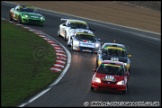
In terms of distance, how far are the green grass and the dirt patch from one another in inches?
589

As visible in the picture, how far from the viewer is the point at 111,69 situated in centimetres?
1961

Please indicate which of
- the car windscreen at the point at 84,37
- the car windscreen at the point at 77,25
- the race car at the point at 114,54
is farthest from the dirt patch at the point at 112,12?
the race car at the point at 114,54

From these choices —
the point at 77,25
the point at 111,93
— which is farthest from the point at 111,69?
the point at 77,25

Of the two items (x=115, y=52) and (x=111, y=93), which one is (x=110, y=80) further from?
(x=115, y=52)

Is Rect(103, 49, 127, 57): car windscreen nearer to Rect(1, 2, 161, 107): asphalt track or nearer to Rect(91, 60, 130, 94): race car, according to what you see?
Rect(1, 2, 161, 107): asphalt track

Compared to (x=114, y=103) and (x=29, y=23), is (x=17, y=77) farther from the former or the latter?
(x=29, y=23)

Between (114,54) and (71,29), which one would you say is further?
(71,29)

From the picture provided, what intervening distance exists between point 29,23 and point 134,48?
8.69 m

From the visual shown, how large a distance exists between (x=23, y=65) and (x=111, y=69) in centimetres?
446

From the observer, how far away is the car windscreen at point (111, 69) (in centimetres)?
1927

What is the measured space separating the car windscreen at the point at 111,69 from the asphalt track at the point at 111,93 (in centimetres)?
78

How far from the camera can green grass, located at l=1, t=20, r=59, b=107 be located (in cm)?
1703

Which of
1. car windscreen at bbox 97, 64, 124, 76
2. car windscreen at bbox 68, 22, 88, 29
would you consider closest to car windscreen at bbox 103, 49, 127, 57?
car windscreen at bbox 97, 64, 124, 76

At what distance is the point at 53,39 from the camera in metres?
31.6
